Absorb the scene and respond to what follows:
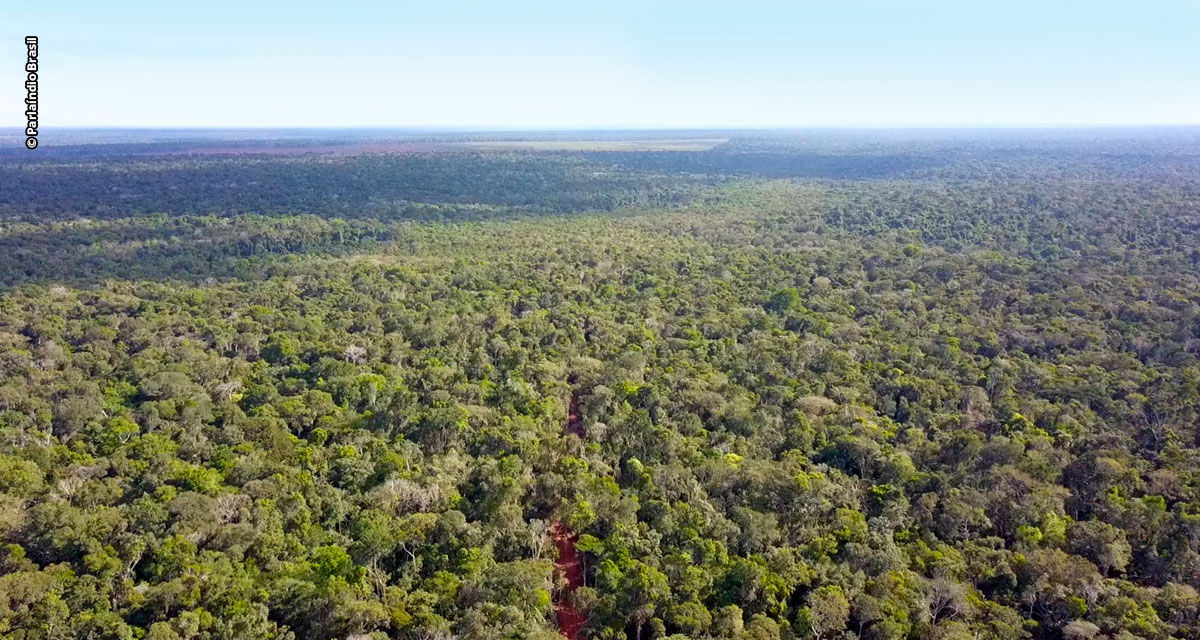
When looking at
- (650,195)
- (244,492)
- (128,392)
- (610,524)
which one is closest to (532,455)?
(610,524)

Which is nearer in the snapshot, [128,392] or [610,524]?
[610,524]

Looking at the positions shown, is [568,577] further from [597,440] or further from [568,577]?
[597,440]

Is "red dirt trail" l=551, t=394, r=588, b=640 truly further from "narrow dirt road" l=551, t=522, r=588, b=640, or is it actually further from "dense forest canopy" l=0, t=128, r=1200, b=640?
"dense forest canopy" l=0, t=128, r=1200, b=640

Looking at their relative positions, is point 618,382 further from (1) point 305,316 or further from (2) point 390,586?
(1) point 305,316

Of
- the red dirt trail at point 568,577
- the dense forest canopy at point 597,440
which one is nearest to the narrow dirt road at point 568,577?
the red dirt trail at point 568,577

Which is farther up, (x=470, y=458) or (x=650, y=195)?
(x=650, y=195)

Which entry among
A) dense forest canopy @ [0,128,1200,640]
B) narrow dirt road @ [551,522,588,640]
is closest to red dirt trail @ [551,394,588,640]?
narrow dirt road @ [551,522,588,640]

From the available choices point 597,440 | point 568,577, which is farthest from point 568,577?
point 597,440
